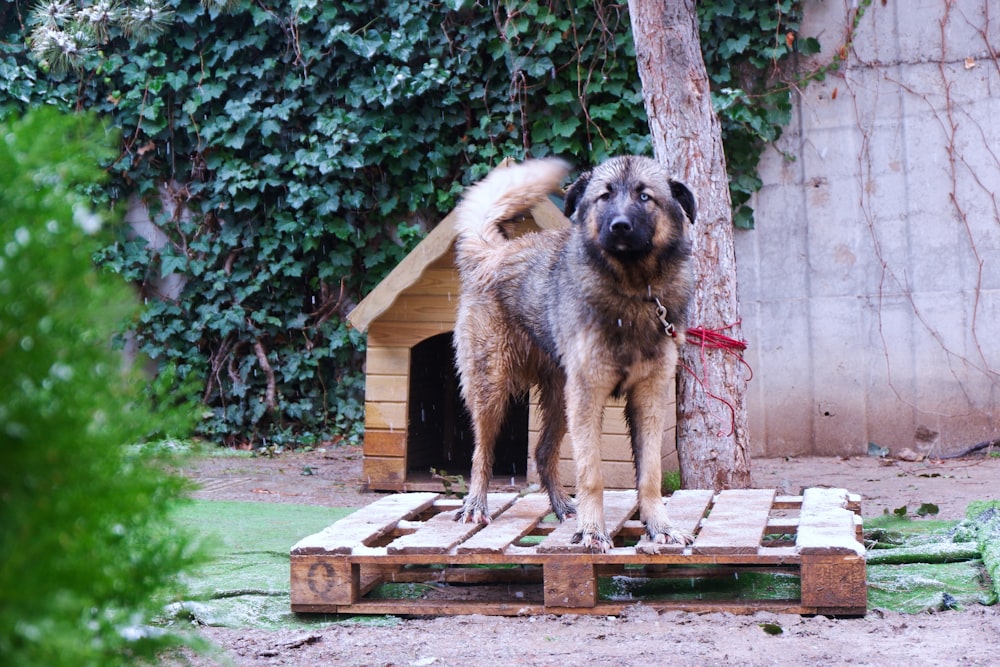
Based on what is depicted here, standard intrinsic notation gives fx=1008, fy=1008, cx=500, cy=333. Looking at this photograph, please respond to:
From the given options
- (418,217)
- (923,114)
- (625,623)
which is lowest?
(625,623)

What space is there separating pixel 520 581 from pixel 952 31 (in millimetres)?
5551

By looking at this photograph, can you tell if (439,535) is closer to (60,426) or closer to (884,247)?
(60,426)

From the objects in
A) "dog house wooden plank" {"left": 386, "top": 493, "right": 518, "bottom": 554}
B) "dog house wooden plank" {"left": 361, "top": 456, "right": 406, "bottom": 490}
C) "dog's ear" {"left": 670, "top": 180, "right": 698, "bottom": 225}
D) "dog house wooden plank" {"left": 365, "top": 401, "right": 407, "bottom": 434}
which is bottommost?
"dog house wooden plank" {"left": 386, "top": 493, "right": 518, "bottom": 554}

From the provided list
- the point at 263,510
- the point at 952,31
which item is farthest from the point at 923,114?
the point at 263,510

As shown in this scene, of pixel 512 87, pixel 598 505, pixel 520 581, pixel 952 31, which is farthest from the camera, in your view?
pixel 512 87

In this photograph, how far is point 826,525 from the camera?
12.7 feet

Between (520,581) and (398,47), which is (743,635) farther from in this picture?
(398,47)

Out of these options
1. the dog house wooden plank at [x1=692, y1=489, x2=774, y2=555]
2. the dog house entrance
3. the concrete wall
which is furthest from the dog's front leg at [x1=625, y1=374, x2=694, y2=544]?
the concrete wall

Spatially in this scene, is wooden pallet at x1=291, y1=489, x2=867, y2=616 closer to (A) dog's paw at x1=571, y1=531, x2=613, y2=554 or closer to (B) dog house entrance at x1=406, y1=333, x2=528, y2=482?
(A) dog's paw at x1=571, y1=531, x2=613, y2=554

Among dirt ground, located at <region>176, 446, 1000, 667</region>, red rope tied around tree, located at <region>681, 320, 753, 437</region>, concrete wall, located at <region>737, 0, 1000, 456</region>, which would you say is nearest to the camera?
dirt ground, located at <region>176, 446, 1000, 667</region>

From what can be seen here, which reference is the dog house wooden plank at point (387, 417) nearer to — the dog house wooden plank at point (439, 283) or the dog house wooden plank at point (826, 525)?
the dog house wooden plank at point (439, 283)

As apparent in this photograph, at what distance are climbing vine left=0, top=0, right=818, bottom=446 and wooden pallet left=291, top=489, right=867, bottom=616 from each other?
3.96 meters

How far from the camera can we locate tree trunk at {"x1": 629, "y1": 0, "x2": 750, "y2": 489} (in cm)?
521

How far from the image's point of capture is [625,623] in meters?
3.48
